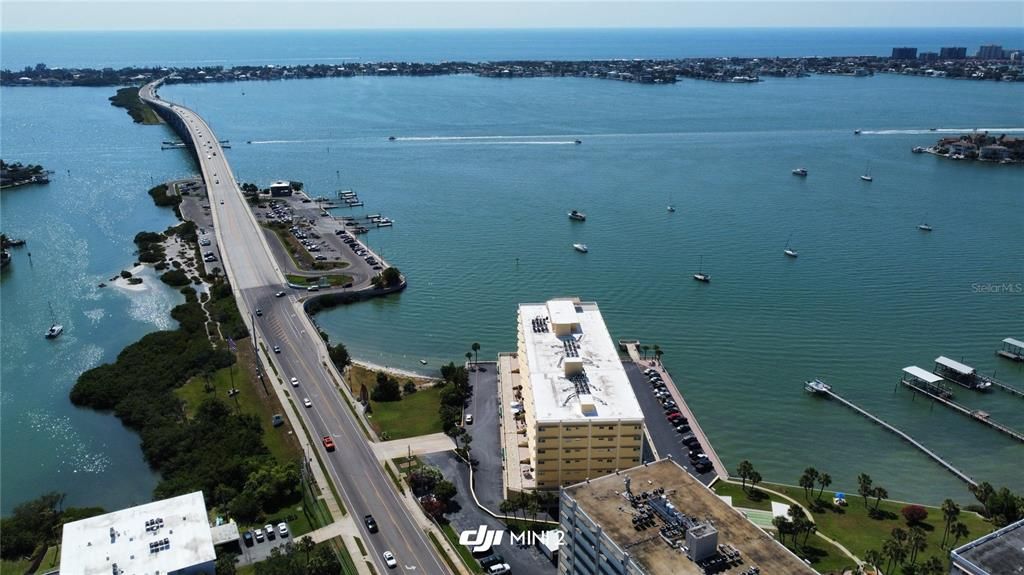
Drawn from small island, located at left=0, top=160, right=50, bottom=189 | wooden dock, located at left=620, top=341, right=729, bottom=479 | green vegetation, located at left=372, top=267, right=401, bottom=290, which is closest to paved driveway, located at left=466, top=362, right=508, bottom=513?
wooden dock, located at left=620, top=341, right=729, bottom=479

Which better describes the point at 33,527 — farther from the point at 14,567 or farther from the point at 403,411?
the point at 403,411

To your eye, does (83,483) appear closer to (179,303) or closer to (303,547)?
(303,547)

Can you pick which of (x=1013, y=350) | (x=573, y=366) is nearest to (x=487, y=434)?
(x=573, y=366)

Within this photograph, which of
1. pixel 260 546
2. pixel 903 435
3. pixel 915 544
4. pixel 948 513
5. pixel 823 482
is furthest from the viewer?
pixel 903 435

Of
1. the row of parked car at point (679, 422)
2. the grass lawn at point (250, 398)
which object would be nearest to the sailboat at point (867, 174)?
the row of parked car at point (679, 422)

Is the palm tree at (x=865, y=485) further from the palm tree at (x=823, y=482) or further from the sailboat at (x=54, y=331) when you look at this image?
the sailboat at (x=54, y=331)
